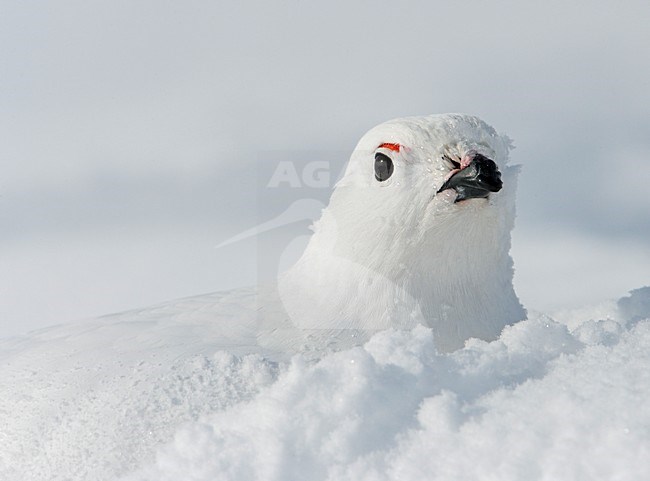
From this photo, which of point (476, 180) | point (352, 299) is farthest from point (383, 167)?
point (352, 299)

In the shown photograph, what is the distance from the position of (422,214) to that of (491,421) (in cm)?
172

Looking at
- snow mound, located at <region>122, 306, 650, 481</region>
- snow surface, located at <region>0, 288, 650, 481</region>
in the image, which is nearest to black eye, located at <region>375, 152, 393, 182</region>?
snow surface, located at <region>0, 288, 650, 481</region>

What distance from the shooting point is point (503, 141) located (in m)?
5.06

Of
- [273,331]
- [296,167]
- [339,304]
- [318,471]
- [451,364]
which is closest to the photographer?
[318,471]

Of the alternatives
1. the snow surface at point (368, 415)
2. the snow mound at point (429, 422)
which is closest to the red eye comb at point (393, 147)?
the snow surface at point (368, 415)

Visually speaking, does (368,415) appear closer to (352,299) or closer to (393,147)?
(352,299)

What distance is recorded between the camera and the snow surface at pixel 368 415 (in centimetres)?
295

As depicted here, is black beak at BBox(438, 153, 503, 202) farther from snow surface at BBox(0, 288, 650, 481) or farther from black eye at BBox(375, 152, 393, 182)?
snow surface at BBox(0, 288, 650, 481)

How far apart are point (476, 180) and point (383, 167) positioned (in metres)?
0.54

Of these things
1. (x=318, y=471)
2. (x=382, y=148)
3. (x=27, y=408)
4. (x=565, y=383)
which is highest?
(x=382, y=148)

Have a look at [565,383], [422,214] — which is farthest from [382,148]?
[565,383]

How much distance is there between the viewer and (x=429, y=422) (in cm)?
315

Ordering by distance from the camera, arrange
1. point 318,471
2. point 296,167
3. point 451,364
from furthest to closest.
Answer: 1. point 296,167
2. point 451,364
3. point 318,471

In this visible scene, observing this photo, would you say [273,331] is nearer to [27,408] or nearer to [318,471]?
[27,408]
